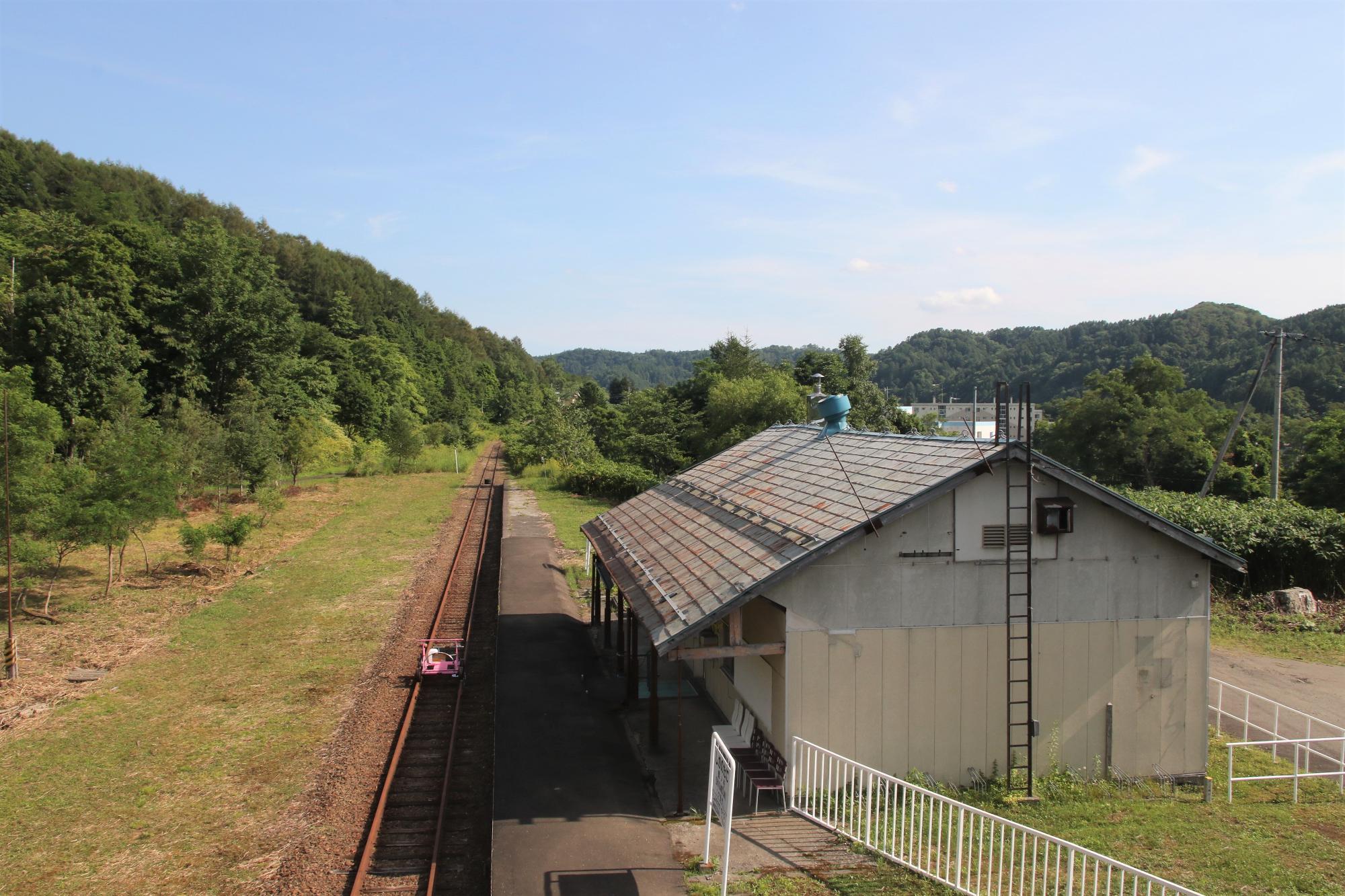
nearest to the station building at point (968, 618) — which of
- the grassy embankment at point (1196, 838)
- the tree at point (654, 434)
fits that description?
the grassy embankment at point (1196, 838)

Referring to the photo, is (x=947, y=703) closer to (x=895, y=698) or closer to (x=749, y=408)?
(x=895, y=698)

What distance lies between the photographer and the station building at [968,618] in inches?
384

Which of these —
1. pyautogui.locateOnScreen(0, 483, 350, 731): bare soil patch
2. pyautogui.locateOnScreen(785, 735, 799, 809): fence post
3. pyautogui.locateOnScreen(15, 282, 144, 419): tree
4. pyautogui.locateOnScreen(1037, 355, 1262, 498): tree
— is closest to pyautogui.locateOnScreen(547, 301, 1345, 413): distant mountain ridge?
pyautogui.locateOnScreen(1037, 355, 1262, 498): tree

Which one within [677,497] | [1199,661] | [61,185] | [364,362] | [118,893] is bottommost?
[118,893]

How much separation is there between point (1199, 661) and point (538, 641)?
470 inches

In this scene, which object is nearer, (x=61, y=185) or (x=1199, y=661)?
(x=1199, y=661)

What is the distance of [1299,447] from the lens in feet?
166

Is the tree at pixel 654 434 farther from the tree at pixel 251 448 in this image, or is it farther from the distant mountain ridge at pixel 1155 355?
the tree at pixel 251 448

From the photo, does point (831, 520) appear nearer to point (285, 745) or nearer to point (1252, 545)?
point (285, 745)

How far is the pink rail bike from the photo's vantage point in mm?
15273

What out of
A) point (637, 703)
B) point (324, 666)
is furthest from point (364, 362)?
point (637, 703)

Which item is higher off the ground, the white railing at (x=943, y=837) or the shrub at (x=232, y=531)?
the shrub at (x=232, y=531)

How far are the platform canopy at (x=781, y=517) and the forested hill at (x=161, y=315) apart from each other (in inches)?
1624

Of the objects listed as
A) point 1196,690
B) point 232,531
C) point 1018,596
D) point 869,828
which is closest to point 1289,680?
point 1196,690
